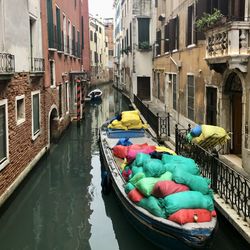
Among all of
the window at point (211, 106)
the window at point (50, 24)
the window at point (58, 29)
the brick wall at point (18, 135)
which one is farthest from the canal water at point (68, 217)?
the window at point (58, 29)

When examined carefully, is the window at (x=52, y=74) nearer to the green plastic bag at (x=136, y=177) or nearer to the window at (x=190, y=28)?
the window at (x=190, y=28)

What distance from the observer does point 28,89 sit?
34.0ft

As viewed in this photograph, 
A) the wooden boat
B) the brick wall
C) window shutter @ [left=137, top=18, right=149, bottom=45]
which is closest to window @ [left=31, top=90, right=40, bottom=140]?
the brick wall

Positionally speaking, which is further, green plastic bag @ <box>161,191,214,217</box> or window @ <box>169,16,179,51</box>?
window @ <box>169,16,179,51</box>

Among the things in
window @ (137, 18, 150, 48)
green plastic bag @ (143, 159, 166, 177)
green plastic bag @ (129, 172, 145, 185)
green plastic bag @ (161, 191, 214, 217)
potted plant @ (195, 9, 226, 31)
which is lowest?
green plastic bag @ (161, 191, 214, 217)

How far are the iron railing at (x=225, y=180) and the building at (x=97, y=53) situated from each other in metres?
40.8

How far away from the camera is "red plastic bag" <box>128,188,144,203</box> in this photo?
6090mm

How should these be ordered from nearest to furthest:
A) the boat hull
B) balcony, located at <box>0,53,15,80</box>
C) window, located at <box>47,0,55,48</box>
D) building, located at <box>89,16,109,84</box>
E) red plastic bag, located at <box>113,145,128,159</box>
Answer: the boat hull, balcony, located at <box>0,53,15,80</box>, red plastic bag, located at <box>113,145,128,159</box>, window, located at <box>47,0,55,48</box>, building, located at <box>89,16,109,84</box>

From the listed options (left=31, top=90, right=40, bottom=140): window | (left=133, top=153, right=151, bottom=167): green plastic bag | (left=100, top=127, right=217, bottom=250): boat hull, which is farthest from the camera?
(left=31, top=90, right=40, bottom=140): window

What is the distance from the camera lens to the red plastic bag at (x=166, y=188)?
222 inches

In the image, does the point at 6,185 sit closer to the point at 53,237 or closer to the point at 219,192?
the point at 53,237

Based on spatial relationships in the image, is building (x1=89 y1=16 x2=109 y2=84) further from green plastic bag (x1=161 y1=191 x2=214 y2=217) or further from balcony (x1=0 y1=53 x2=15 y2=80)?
green plastic bag (x1=161 y1=191 x2=214 y2=217)

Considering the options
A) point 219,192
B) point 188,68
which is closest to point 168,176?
point 219,192

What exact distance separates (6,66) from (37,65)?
371cm
